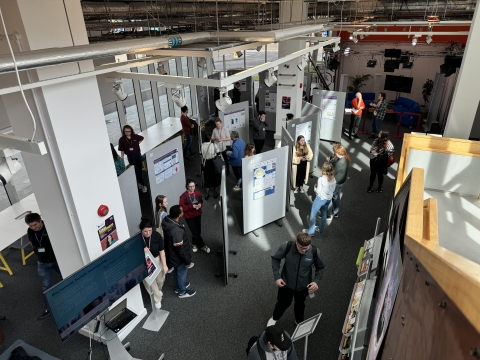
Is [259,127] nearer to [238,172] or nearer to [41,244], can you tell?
[238,172]

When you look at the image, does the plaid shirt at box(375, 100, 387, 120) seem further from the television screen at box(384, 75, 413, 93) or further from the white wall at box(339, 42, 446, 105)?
the white wall at box(339, 42, 446, 105)

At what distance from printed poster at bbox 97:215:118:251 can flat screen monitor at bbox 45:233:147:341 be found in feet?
1.61

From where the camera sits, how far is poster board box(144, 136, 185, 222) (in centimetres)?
575

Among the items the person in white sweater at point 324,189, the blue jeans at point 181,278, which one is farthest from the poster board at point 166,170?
the person in white sweater at point 324,189

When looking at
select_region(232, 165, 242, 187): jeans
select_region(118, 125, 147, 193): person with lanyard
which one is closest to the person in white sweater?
select_region(232, 165, 242, 187): jeans

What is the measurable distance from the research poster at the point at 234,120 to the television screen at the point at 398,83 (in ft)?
23.5

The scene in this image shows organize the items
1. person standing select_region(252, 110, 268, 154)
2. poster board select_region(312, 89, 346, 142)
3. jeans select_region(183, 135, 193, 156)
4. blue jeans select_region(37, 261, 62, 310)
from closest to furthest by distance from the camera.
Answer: blue jeans select_region(37, 261, 62, 310), person standing select_region(252, 110, 268, 154), jeans select_region(183, 135, 193, 156), poster board select_region(312, 89, 346, 142)

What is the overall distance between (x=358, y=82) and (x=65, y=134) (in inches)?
503

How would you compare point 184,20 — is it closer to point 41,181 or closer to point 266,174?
point 266,174

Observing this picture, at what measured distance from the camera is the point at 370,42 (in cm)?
1345

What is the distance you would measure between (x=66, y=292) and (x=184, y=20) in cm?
617

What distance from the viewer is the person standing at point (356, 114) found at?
9.88 meters

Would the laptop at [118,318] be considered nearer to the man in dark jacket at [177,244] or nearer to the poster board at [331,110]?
the man in dark jacket at [177,244]

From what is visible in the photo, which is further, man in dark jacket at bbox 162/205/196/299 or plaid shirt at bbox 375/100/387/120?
plaid shirt at bbox 375/100/387/120
